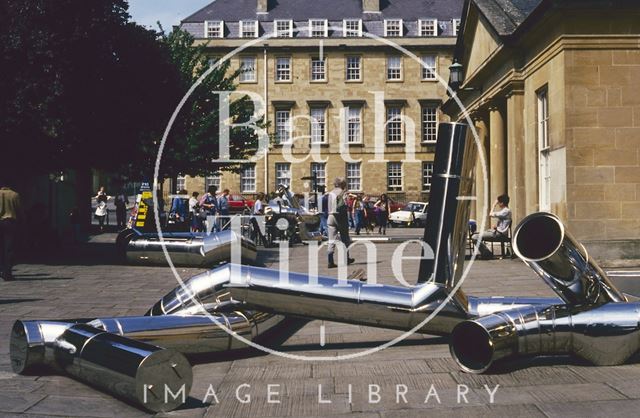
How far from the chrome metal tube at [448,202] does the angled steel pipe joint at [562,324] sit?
1.70 ft

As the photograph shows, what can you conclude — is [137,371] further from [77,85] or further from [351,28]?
[351,28]

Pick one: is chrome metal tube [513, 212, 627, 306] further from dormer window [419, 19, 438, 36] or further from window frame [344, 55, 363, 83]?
dormer window [419, 19, 438, 36]

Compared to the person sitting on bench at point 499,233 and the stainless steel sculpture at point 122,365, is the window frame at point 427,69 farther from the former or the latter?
the stainless steel sculpture at point 122,365

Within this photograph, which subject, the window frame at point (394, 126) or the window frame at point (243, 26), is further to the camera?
the window frame at point (243, 26)

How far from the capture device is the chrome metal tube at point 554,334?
17.0 ft

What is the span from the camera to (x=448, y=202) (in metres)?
5.80

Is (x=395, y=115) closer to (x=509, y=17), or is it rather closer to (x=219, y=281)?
(x=509, y=17)

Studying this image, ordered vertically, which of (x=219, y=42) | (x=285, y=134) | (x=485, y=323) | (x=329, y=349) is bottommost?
A: (x=329, y=349)

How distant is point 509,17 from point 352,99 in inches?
1464

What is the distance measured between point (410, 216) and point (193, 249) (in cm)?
3295

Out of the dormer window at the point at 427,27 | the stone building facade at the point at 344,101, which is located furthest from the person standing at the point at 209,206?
the dormer window at the point at 427,27

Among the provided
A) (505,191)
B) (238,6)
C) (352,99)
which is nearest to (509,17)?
(505,191)

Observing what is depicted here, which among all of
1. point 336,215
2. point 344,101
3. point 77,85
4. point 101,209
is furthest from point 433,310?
point 344,101

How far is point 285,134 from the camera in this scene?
2452 inches
